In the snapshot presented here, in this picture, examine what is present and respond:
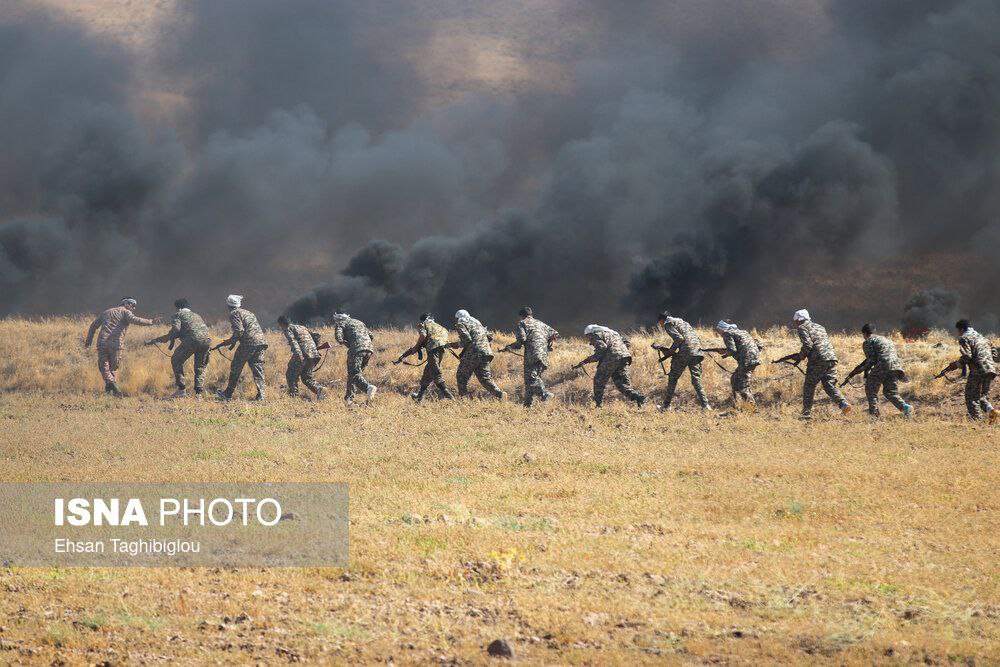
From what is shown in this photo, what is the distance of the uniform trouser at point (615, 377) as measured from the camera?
20.2 metres

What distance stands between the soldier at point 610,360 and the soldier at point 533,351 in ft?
3.22

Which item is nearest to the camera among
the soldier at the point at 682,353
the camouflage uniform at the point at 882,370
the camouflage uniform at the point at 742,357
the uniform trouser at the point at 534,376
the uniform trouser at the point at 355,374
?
the camouflage uniform at the point at 882,370

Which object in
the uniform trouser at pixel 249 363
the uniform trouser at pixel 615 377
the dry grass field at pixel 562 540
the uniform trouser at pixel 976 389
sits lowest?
the dry grass field at pixel 562 540

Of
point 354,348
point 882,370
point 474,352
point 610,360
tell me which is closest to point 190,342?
point 354,348

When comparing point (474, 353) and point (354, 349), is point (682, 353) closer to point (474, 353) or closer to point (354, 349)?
point (474, 353)

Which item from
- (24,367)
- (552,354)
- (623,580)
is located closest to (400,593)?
(623,580)

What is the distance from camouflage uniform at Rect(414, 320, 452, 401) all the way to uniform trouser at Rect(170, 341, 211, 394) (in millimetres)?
4794

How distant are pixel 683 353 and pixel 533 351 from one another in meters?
2.95

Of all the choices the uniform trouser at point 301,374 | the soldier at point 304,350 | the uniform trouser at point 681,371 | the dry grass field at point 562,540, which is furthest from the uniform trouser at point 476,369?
the uniform trouser at point 681,371

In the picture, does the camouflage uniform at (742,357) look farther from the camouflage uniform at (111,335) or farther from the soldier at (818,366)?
the camouflage uniform at (111,335)

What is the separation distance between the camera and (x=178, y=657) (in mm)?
6777

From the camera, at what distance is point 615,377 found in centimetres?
2030

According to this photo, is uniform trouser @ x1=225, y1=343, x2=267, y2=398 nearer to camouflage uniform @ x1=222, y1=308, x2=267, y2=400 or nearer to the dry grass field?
camouflage uniform @ x1=222, y1=308, x2=267, y2=400

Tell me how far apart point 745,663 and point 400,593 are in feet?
9.00
